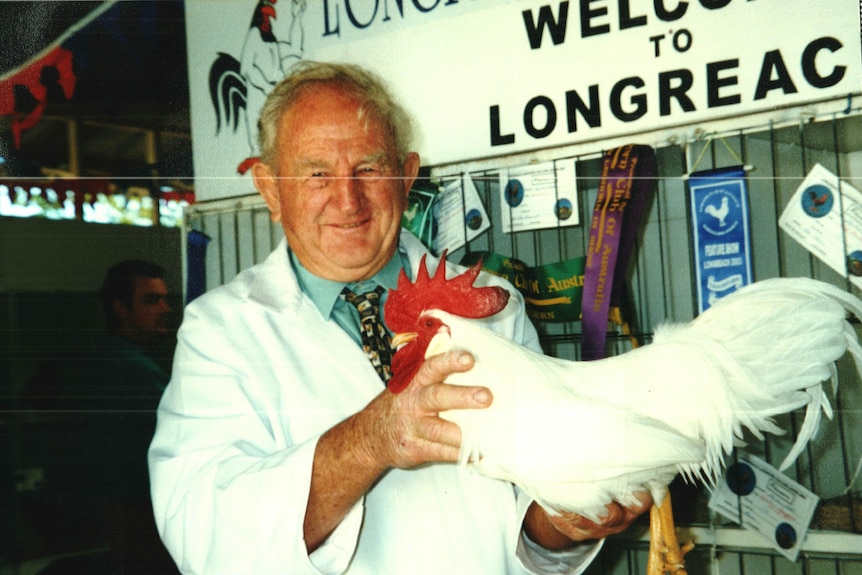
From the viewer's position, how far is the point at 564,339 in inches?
43.6

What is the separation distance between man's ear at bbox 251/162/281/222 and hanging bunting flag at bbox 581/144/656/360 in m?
0.54

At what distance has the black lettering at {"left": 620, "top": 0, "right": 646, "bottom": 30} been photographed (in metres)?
1.01

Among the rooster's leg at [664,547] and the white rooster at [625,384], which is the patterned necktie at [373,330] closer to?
the white rooster at [625,384]

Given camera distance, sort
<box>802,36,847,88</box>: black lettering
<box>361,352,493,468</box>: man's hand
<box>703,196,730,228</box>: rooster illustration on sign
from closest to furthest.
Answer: <box>361,352,493,468</box>: man's hand → <box>802,36,847,88</box>: black lettering → <box>703,196,730,228</box>: rooster illustration on sign

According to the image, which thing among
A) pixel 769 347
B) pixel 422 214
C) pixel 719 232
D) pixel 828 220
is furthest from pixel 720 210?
pixel 422 214

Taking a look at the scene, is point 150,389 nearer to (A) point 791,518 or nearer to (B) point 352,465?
(B) point 352,465

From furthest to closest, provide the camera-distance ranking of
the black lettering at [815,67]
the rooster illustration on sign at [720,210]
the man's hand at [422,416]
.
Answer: the rooster illustration on sign at [720,210] → the black lettering at [815,67] → the man's hand at [422,416]

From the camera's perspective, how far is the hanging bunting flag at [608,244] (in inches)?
42.4

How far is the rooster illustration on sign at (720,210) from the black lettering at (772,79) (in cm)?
18

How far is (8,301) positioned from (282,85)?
2.05 feet

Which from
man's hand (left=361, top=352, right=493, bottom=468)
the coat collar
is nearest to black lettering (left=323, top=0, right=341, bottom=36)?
the coat collar

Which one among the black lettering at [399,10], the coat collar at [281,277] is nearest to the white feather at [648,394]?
the coat collar at [281,277]

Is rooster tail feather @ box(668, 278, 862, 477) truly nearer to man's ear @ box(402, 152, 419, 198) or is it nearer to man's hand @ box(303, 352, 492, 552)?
man's hand @ box(303, 352, 492, 552)

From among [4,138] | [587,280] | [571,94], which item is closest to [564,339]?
[587,280]
